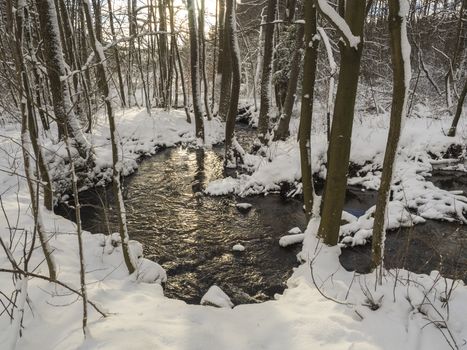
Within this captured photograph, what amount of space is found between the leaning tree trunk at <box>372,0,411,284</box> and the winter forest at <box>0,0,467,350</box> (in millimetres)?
14

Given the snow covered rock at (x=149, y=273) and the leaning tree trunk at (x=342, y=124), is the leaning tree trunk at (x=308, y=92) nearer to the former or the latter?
the leaning tree trunk at (x=342, y=124)

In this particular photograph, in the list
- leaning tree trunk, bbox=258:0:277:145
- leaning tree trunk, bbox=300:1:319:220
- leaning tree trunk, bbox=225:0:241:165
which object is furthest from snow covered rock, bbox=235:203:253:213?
leaning tree trunk, bbox=258:0:277:145

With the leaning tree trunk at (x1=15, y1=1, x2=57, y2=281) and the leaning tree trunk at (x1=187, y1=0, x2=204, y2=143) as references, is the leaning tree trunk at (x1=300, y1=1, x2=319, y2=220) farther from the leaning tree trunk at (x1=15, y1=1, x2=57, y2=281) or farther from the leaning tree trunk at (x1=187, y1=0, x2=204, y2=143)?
the leaning tree trunk at (x1=187, y1=0, x2=204, y2=143)

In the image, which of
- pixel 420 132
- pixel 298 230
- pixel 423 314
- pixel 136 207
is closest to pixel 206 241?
pixel 298 230

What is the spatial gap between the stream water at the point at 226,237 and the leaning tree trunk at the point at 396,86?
20.1 inches

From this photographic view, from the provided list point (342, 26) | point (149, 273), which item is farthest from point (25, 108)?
point (342, 26)

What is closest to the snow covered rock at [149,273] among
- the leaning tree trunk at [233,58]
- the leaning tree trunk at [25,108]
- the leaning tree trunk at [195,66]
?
the leaning tree trunk at [25,108]

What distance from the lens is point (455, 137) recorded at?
999 cm

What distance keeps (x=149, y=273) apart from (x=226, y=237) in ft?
7.14

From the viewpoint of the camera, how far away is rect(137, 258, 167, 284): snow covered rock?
14.8ft

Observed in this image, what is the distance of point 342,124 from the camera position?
402cm

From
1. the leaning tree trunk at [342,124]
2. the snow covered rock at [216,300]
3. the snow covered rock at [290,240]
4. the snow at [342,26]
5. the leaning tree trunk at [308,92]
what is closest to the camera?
the snow at [342,26]

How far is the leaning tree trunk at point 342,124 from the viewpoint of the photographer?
3729 millimetres

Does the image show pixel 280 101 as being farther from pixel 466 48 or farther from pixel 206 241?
pixel 466 48
